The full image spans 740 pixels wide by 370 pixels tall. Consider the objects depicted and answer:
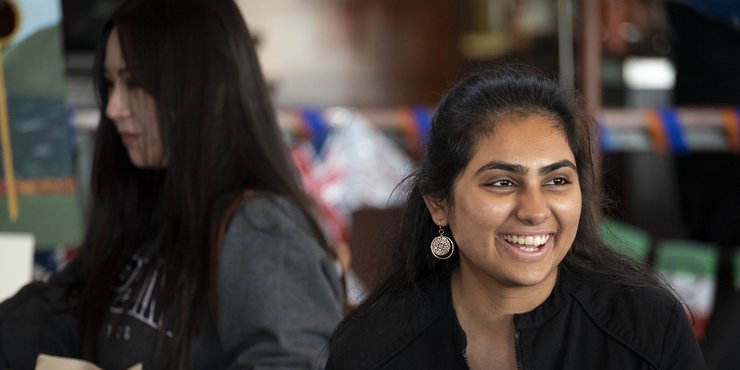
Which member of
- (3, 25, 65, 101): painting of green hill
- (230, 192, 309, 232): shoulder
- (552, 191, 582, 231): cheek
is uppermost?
(3, 25, 65, 101): painting of green hill

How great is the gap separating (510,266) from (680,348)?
308 millimetres

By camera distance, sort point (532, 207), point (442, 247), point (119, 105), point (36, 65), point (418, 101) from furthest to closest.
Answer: point (418, 101), point (36, 65), point (119, 105), point (442, 247), point (532, 207)

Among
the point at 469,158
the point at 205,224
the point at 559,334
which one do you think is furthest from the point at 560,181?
the point at 205,224

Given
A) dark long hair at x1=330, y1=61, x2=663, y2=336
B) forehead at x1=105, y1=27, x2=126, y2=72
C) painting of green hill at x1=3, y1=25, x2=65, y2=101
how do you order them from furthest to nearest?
1. painting of green hill at x1=3, y1=25, x2=65, y2=101
2. forehead at x1=105, y1=27, x2=126, y2=72
3. dark long hair at x1=330, y1=61, x2=663, y2=336

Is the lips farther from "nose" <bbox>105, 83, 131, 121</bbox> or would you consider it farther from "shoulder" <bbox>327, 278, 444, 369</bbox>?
"nose" <bbox>105, 83, 131, 121</bbox>

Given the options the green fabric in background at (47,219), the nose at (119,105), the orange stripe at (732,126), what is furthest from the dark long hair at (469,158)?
the orange stripe at (732,126)

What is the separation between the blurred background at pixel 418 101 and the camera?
2383mm

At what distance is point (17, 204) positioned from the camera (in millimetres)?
2359

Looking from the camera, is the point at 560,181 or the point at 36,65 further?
the point at 36,65

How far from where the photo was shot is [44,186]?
238cm

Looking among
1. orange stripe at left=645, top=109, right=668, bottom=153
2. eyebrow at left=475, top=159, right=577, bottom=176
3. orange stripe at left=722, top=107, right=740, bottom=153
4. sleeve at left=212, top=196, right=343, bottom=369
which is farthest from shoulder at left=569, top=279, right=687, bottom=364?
Result: orange stripe at left=722, top=107, right=740, bottom=153

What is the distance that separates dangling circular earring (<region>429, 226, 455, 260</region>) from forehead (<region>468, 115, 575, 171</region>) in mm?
210

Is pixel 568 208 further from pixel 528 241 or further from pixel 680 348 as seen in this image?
pixel 680 348

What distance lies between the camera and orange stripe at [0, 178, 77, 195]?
7.76ft
